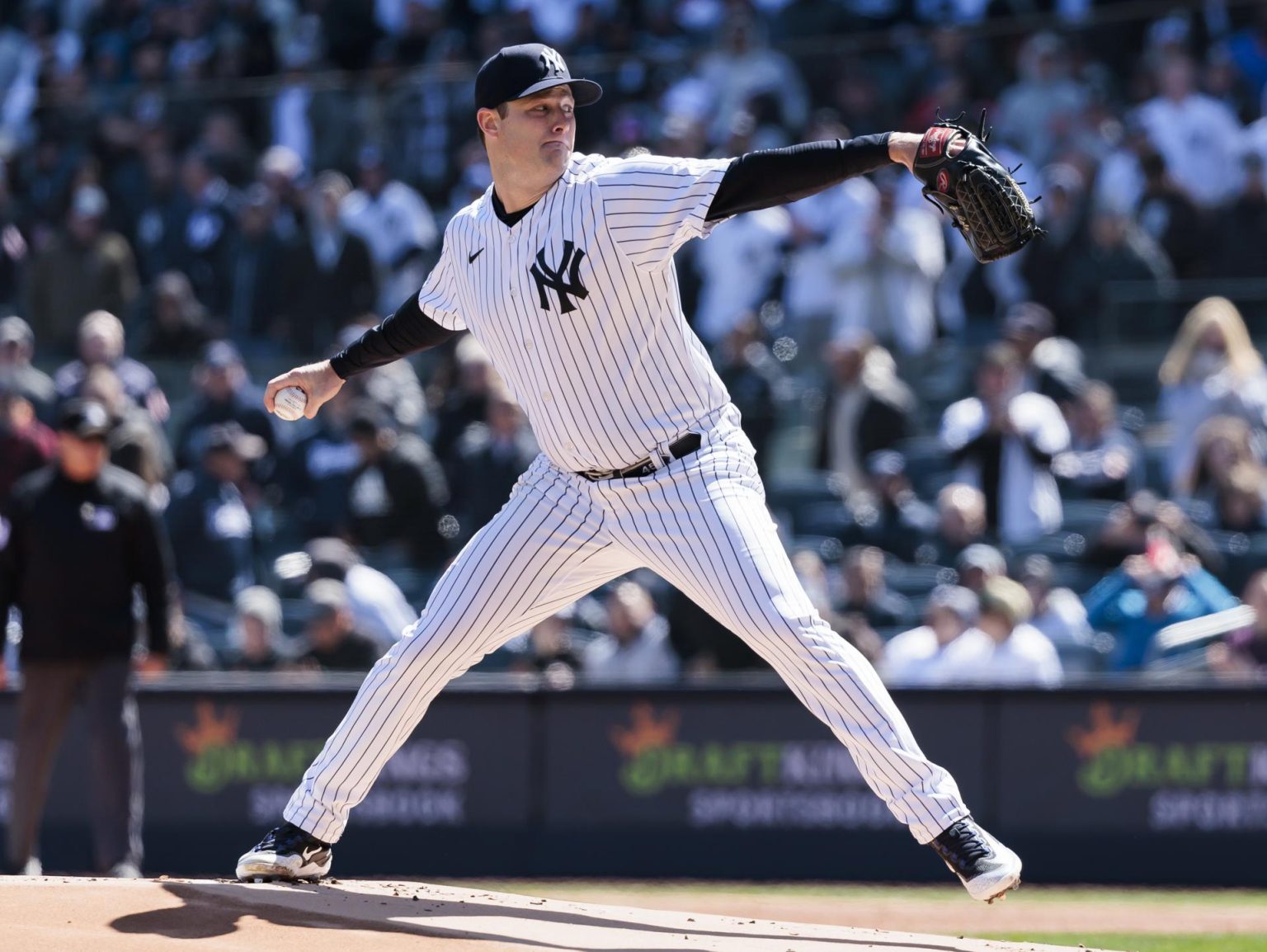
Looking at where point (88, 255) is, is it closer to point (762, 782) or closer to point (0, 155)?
point (0, 155)

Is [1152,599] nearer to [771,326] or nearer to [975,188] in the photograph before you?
[771,326]

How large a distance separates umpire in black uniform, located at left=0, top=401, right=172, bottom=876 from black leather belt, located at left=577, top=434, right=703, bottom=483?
11.7 feet

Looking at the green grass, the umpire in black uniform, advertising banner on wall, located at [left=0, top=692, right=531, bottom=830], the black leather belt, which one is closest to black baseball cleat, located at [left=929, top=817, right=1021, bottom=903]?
the black leather belt

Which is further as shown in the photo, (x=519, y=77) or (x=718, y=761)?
(x=718, y=761)

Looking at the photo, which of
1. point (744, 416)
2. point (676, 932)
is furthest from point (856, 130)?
point (676, 932)

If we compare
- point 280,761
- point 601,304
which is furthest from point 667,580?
point 280,761

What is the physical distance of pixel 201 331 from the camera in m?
12.6

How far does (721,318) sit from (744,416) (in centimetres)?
106

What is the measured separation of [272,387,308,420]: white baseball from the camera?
199 inches

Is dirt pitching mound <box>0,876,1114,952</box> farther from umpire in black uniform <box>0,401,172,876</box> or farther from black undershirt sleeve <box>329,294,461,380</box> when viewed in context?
umpire in black uniform <box>0,401,172,876</box>

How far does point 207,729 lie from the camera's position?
9.44 meters

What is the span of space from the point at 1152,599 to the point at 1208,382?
4.75 feet

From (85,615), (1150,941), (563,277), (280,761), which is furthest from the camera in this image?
(280,761)

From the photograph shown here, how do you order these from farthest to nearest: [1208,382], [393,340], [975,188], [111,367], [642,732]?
[111,367] < [1208,382] < [642,732] < [393,340] < [975,188]
